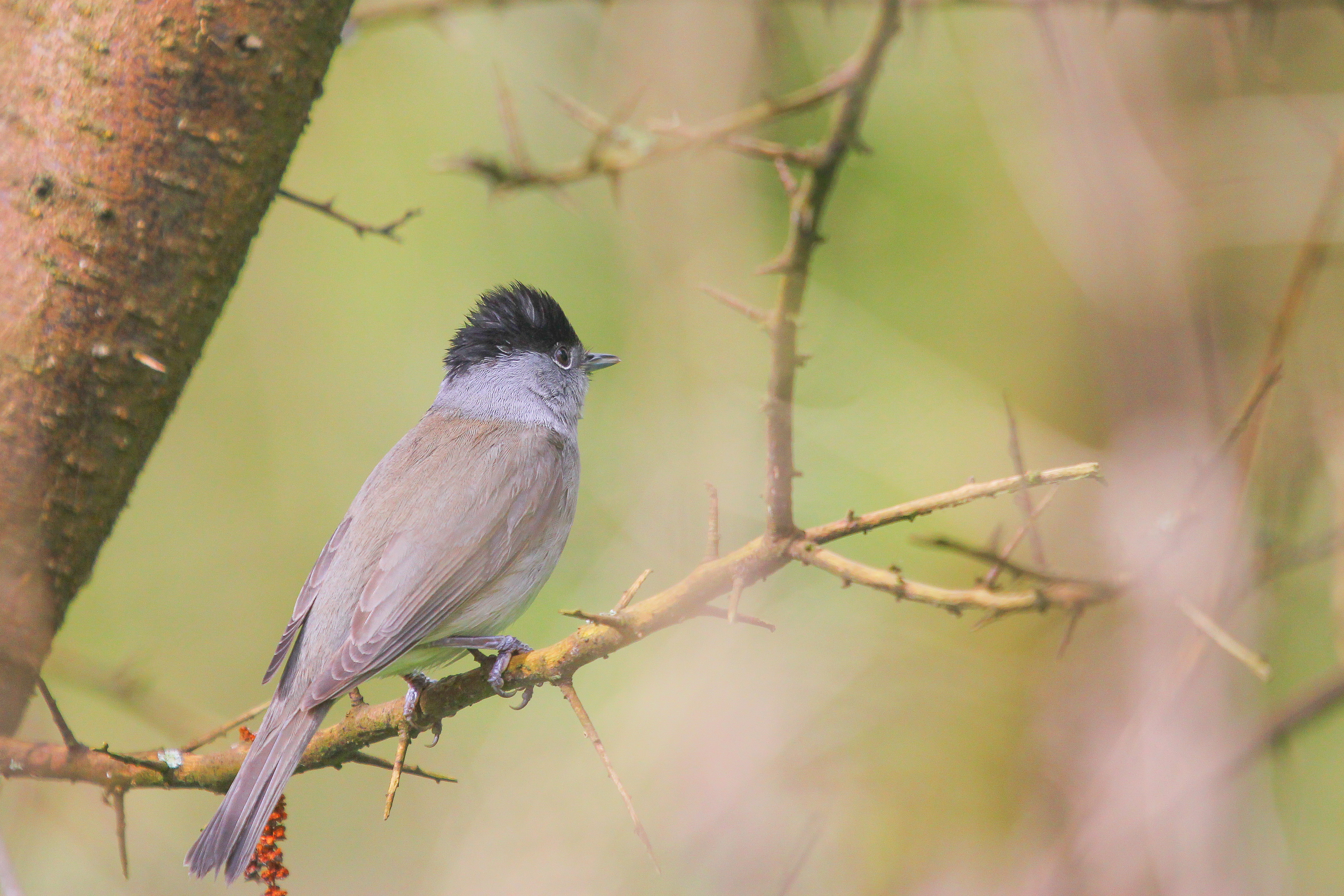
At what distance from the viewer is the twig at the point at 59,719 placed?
209cm

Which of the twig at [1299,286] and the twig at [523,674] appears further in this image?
the twig at [1299,286]

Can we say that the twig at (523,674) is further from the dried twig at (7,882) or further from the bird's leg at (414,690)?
the dried twig at (7,882)

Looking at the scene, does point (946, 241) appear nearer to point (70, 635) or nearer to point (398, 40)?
point (398, 40)

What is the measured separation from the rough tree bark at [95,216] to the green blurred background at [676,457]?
133cm

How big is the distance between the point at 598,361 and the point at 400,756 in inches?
90.8

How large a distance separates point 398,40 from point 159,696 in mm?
5404

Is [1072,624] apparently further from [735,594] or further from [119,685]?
[119,685]

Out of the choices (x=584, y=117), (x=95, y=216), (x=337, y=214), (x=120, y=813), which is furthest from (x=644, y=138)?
(x=120, y=813)

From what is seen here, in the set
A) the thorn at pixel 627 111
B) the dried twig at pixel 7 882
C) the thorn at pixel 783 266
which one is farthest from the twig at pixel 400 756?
the thorn at pixel 627 111

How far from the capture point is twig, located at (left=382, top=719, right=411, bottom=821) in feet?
6.77

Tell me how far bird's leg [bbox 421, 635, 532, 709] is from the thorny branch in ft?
0.12

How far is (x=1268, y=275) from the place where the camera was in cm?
571

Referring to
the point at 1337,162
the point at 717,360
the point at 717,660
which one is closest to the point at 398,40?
the point at 717,360

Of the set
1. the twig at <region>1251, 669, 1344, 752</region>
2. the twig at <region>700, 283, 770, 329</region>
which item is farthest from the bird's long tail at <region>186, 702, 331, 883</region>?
the twig at <region>1251, 669, 1344, 752</region>
